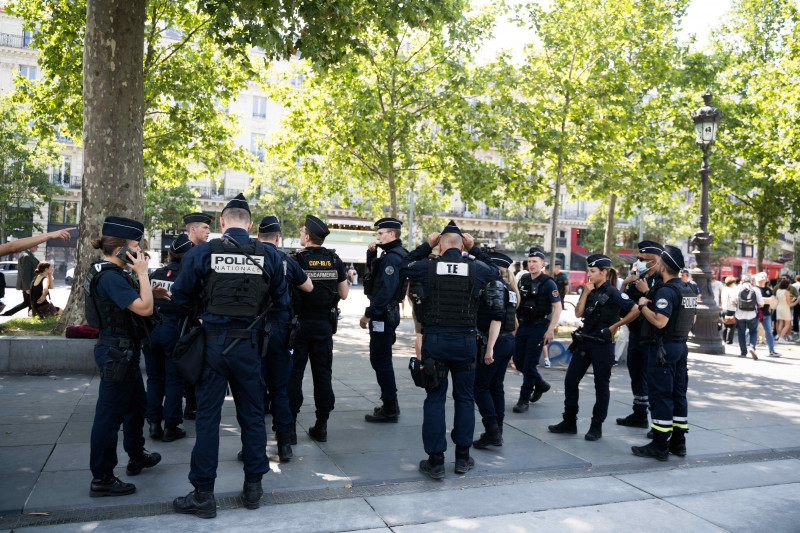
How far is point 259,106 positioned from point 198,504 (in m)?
44.1

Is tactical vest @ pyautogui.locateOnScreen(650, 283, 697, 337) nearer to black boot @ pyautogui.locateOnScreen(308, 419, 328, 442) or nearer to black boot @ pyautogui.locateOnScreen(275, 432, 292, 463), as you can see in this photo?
black boot @ pyautogui.locateOnScreen(308, 419, 328, 442)

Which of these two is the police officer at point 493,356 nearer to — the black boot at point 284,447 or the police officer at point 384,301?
the police officer at point 384,301

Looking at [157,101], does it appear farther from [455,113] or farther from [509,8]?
[509,8]

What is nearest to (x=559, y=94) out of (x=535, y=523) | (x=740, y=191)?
(x=740, y=191)

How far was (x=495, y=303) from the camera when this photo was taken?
5508mm

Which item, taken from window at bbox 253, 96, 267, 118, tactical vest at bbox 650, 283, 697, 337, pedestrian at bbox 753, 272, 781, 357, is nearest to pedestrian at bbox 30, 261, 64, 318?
tactical vest at bbox 650, 283, 697, 337

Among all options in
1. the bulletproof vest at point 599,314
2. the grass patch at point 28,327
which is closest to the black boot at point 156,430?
the bulletproof vest at point 599,314

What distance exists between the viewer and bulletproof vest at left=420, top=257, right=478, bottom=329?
5.11 m

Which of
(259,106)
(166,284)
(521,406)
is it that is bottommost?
(521,406)

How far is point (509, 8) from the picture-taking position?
1678 cm

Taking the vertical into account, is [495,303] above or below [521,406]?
above

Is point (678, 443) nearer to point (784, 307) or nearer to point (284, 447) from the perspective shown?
point (284, 447)

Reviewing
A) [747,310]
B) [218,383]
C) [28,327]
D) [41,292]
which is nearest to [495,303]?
[218,383]

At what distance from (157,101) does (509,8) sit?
952cm
